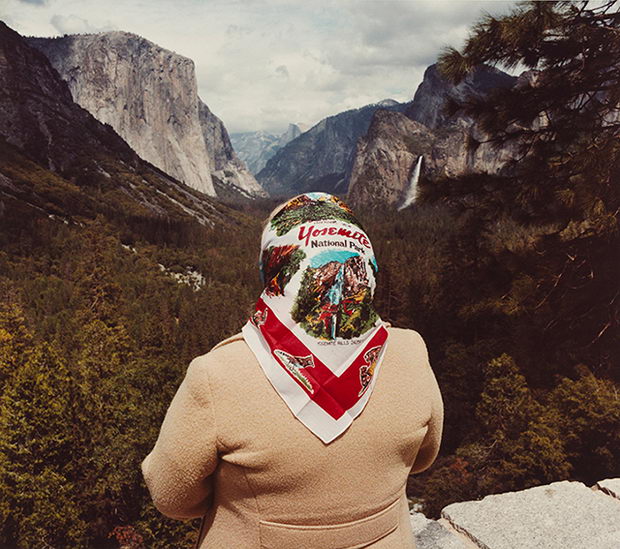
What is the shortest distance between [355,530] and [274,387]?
0.53 m

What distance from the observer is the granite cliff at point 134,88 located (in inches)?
6540

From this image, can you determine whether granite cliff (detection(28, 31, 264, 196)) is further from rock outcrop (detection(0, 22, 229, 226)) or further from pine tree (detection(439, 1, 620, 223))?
pine tree (detection(439, 1, 620, 223))

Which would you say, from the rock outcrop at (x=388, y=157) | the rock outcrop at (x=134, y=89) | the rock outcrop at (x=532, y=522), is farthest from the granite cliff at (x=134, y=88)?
the rock outcrop at (x=532, y=522)

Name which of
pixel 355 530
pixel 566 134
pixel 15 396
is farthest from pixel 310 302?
pixel 15 396

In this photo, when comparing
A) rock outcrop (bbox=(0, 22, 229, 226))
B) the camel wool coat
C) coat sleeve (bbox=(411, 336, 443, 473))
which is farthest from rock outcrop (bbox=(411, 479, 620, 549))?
rock outcrop (bbox=(0, 22, 229, 226))

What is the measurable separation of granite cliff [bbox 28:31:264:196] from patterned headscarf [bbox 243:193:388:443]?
18806cm

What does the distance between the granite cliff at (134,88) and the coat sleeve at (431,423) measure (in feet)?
617

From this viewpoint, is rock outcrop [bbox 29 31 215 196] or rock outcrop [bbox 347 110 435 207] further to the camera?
rock outcrop [bbox 347 110 435 207]

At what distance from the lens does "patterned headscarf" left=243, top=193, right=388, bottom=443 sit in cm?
129

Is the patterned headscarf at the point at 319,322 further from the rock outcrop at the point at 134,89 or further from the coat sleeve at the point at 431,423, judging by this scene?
the rock outcrop at the point at 134,89

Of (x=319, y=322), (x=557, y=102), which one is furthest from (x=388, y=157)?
(x=319, y=322)

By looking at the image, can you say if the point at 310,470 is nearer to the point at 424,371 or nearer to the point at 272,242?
the point at 424,371

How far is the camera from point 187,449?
1271 millimetres

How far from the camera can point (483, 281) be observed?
8039 mm
